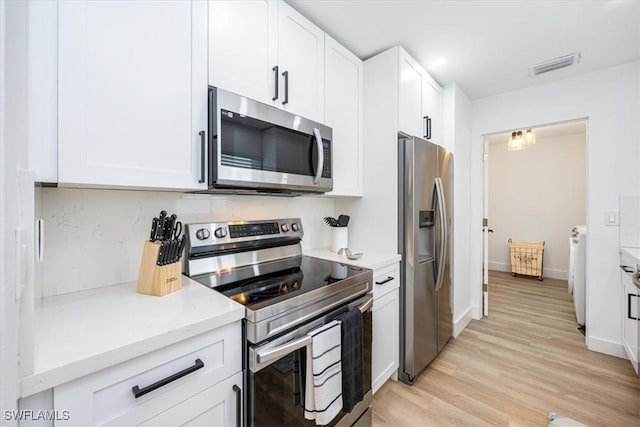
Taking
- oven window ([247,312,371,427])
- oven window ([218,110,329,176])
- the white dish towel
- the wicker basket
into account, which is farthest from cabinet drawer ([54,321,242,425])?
the wicker basket

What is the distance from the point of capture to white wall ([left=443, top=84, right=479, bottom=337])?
2693 mm

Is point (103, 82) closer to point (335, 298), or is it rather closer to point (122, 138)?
point (122, 138)

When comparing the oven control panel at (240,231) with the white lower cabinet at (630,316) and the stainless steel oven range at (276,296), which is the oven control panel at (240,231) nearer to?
the stainless steel oven range at (276,296)

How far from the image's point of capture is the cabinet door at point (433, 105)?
94.4 inches

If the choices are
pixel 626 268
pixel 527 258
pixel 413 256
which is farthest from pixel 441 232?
pixel 527 258

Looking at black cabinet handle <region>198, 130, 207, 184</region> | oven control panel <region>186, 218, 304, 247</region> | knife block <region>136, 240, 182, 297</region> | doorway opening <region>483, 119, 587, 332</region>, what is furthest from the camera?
doorway opening <region>483, 119, 587, 332</region>

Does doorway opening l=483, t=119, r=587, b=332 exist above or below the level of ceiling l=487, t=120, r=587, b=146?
below

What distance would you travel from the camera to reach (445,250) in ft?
7.43

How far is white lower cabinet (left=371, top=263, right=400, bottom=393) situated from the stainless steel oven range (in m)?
0.21

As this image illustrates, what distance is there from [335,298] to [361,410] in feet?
2.32

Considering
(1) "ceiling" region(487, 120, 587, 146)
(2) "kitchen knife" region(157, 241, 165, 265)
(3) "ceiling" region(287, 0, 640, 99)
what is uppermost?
(1) "ceiling" region(487, 120, 587, 146)

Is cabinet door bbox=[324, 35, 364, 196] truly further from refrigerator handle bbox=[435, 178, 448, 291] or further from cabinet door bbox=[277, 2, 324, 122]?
refrigerator handle bbox=[435, 178, 448, 291]

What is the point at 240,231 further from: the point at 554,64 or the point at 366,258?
the point at 554,64

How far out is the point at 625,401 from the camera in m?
1.75
